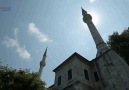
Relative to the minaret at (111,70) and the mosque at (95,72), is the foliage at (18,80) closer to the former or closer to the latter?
the mosque at (95,72)

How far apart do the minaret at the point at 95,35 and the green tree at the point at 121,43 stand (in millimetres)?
3925

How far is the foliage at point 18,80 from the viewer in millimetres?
10483

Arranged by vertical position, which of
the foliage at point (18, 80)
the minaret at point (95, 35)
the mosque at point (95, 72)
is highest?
the minaret at point (95, 35)

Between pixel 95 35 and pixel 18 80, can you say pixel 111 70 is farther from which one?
pixel 18 80

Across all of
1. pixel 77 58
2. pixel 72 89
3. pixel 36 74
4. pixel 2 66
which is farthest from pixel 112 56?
pixel 2 66

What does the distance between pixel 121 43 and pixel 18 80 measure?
630 inches

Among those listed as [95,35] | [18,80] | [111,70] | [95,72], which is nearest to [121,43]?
[95,35]

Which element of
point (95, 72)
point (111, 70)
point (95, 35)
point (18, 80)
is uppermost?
point (95, 35)

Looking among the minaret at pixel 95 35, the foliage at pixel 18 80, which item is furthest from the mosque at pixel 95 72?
the foliage at pixel 18 80

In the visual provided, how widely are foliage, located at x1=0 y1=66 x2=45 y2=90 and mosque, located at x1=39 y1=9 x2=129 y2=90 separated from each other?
12.4 ft

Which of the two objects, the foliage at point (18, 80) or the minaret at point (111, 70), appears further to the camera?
the minaret at point (111, 70)

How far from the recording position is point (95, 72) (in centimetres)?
1562

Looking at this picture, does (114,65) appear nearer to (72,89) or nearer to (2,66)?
(72,89)

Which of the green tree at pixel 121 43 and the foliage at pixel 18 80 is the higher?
the green tree at pixel 121 43
